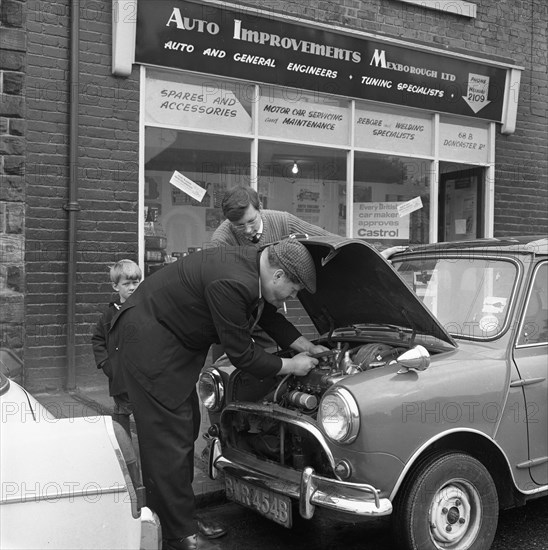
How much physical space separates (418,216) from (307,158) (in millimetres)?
1983

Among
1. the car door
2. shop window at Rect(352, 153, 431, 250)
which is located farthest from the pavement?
shop window at Rect(352, 153, 431, 250)

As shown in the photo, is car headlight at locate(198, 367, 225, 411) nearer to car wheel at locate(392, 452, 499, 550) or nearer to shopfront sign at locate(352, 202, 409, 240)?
car wheel at locate(392, 452, 499, 550)

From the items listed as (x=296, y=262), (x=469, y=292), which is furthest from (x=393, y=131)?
(x=296, y=262)

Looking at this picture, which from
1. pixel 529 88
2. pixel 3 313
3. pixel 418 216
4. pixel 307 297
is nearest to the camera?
pixel 307 297

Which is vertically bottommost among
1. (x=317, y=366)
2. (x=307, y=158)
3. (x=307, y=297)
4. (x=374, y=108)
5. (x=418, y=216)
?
(x=317, y=366)

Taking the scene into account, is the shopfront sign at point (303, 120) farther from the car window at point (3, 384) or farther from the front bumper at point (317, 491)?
the car window at point (3, 384)

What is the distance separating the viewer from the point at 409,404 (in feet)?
11.5

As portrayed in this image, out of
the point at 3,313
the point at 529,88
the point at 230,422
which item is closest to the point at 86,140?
the point at 3,313

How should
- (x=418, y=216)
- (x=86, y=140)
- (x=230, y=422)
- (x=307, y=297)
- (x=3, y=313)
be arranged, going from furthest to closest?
1. (x=418, y=216)
2. (x=86, y=140)
3. (x=3, y=313)
4. (x=307, y=297)
5. (x=230, y=422)

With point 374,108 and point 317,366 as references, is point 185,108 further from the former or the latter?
point 317,366

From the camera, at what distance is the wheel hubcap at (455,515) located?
11.6 ft

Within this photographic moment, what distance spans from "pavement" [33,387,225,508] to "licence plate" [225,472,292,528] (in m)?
0.39

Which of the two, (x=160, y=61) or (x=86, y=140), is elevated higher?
(x=160, y=61)

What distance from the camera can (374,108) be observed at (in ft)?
30.5
